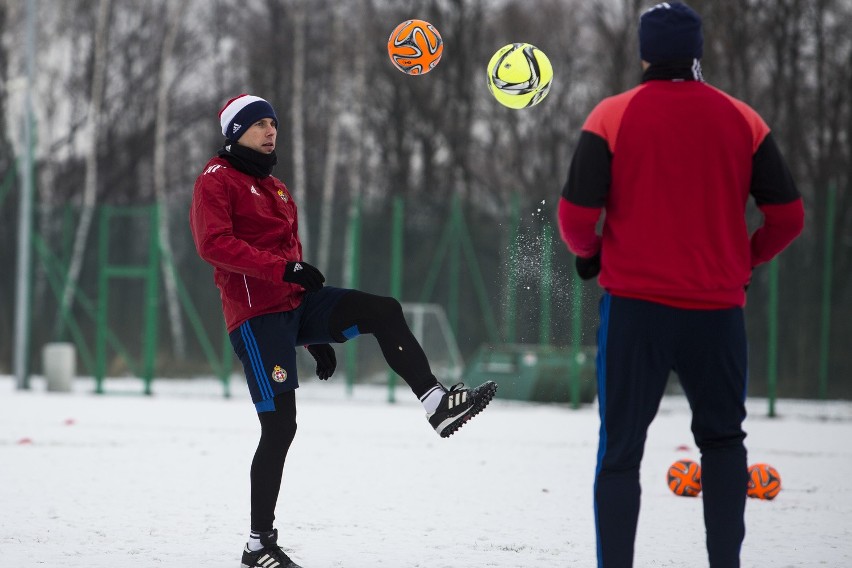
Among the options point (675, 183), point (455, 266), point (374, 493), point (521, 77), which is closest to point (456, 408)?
point (675, 183)

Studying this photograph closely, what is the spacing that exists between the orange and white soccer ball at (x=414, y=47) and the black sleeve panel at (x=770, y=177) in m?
2.86

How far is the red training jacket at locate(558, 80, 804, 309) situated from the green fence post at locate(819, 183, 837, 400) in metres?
10.6

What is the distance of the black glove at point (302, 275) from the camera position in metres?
4.62

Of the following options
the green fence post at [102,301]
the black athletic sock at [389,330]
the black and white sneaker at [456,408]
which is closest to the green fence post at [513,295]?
the green fence post at [102,301]

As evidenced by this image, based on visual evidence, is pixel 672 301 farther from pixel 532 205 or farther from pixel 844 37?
pixel 844 37

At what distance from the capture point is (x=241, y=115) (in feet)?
16.0

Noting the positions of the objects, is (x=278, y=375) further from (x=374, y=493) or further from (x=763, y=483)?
(x=763, y=483)

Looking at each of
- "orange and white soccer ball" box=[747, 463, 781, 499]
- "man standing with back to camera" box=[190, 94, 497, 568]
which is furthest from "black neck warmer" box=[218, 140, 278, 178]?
"orange and white soccer ball" box=[747, 463, 781, 499]

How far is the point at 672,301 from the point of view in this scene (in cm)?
361

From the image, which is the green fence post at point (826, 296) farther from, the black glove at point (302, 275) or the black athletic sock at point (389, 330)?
the black glove at point (302, 275)

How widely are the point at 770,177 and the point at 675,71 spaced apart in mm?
452

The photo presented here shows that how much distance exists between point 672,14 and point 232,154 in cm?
202

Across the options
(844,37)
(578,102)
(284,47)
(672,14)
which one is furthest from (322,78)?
(672,14)

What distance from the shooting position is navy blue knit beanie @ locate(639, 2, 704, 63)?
367 centimetres
